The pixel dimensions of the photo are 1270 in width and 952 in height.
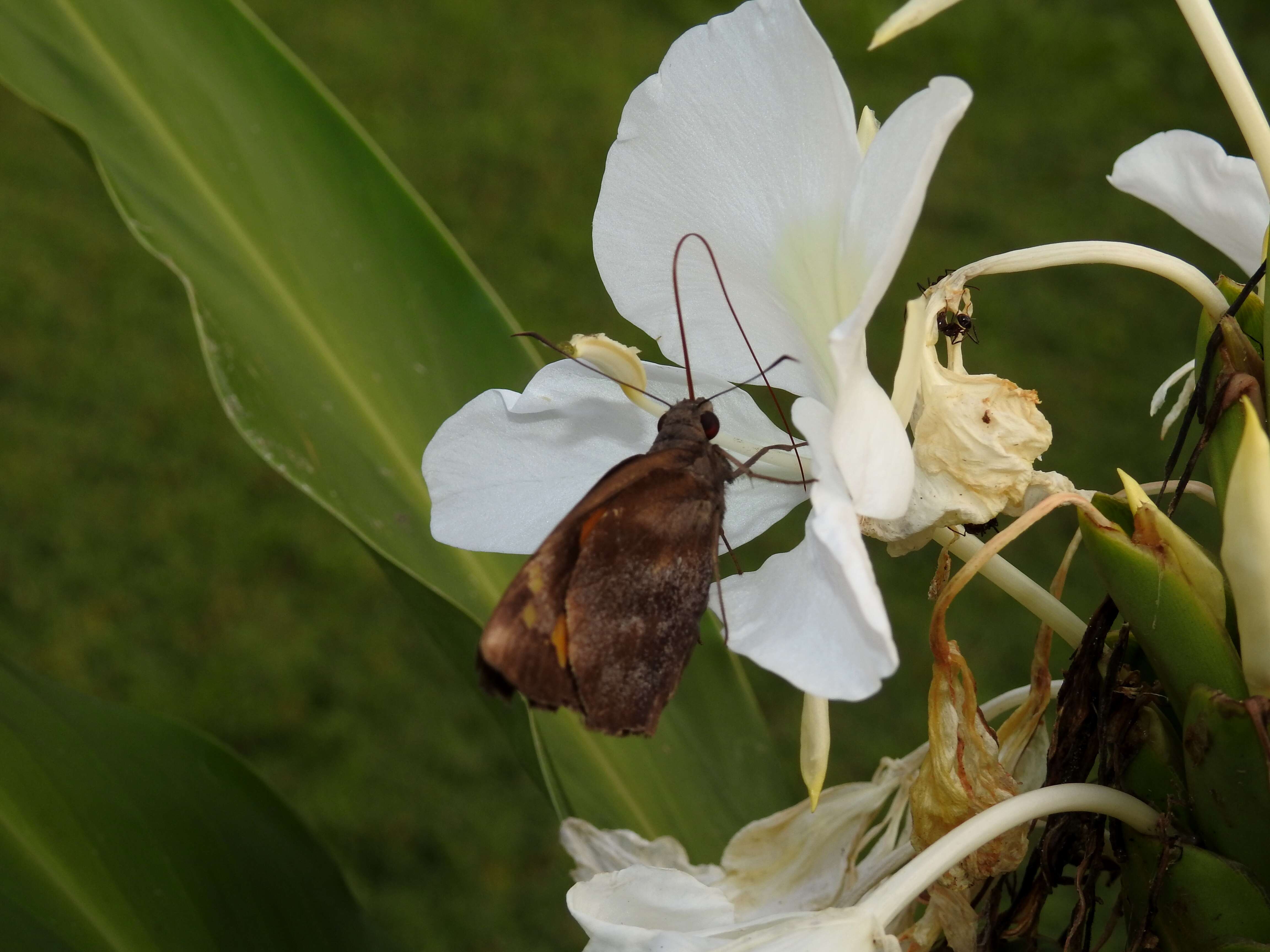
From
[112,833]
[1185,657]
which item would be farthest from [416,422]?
[1185,657]

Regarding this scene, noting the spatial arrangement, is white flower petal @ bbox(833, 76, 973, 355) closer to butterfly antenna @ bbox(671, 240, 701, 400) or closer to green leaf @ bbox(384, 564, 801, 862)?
butterfly antenna @ bbox(671, 240, 701, 400)

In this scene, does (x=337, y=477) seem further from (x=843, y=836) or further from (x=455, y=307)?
(x=843, y=836)

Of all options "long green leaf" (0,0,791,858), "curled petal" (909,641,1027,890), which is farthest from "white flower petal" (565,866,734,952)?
"long green leaf" (0,0,791,858)

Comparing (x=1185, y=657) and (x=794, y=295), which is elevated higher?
(x=794, y=295)

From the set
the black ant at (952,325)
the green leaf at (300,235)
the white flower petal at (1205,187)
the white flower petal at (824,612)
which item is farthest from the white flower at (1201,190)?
the green leaf at (300,235)

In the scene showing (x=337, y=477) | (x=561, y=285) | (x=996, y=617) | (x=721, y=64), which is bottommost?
(x=996, y=617)

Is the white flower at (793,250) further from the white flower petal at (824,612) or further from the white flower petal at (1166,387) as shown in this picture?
the white flower petal at (1166,387)

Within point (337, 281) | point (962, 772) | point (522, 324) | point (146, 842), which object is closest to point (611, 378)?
point (962, 772)
